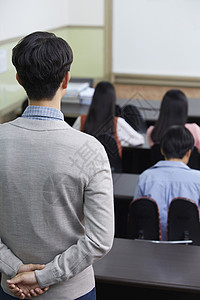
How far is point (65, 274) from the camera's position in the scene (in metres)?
1.11

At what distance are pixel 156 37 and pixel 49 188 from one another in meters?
6.66

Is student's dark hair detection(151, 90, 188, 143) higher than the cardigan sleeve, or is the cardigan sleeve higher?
the cardigan sleeve

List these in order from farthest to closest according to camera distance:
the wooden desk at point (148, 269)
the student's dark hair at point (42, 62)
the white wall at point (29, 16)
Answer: the white wall at point (29, 16) < the wooden desk at point (148, 269) < the student's dark hair at point (42, 62)

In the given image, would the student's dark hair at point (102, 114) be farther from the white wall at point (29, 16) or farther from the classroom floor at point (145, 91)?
the classroom floor at point (145, 91)

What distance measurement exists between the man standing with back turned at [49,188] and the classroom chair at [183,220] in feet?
3.30

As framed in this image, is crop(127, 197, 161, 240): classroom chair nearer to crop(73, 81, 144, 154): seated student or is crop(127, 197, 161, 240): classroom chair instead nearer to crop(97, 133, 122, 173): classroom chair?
crop(97, 133, 122, 173): classroom chair

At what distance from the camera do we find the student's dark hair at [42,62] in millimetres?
1031

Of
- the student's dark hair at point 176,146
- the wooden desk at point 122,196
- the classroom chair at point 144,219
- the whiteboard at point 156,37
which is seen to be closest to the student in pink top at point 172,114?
the wooden desk at point 122,196

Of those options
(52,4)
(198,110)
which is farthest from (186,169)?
(52,4)

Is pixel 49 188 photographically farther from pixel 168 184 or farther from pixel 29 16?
pixel 29 16

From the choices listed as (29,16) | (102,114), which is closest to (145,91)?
(29,16)

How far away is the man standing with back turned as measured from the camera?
1.05m

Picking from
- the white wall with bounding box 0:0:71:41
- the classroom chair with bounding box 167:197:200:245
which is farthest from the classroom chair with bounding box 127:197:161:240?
the white wall with bounding box 0:0:71:41

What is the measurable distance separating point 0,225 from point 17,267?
0.39ft
